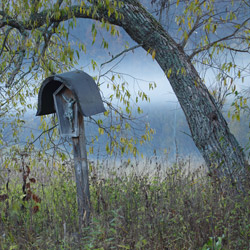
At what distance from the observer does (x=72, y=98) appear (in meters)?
3.73

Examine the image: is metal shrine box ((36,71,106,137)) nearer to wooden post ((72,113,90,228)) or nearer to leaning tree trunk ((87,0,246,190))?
wooden post ((72,113,90,228))

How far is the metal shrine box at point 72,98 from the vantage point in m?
3.61

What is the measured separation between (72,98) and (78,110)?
0.14 metres

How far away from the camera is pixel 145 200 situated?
358cm

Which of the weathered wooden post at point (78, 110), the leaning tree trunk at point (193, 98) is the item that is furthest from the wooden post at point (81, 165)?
the leaning tree trunk at point (193, 98)

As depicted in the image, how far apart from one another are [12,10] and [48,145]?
208 centimetres

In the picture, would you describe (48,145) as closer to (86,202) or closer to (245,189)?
(86,202)

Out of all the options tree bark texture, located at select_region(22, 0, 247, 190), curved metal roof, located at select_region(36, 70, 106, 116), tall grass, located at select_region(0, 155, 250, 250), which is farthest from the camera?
tree bark texture, located at select_region(22, 0, 247, 190)

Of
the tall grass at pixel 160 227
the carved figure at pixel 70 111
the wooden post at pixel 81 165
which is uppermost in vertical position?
the carved figure at pixel 70 111

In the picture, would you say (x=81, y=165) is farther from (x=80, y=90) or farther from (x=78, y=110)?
(x=80, y=90)

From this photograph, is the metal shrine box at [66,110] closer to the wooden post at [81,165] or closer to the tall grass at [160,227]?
the wooden post at [81,165]

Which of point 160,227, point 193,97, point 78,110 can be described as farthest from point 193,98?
point 160,227

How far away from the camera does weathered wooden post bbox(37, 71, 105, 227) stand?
11.8ft

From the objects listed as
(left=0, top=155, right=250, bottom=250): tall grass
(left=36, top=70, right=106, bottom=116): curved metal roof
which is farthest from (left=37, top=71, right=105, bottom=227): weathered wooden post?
(left=0, top=155, right=250, bottom=250): tall grass
